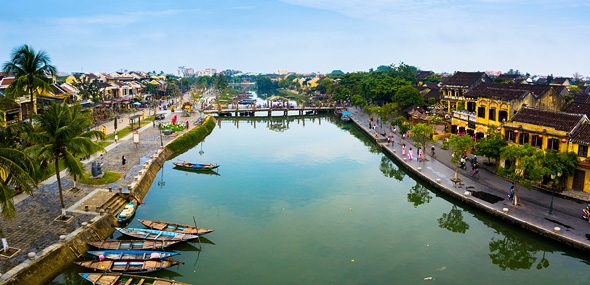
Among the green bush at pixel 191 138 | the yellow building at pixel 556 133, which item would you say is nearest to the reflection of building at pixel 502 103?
the yellow building at pixel 556 133

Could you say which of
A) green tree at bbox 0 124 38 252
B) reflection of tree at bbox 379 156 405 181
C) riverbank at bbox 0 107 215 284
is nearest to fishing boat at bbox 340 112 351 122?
reflection of tree at bbox 379 156 405 181

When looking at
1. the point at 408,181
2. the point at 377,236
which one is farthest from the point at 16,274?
Answer: the point at 408,181

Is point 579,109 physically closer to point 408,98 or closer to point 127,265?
point 408,98

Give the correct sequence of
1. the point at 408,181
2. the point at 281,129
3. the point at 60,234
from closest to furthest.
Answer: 1. the point at 60,234
2. the point at 408,181
3. the point at 281,129

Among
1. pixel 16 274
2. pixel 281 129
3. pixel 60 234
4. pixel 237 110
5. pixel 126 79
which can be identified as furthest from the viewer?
pixel 126 79

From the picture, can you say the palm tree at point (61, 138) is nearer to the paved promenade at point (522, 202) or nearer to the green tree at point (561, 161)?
the paved promenade at point (522, 202)

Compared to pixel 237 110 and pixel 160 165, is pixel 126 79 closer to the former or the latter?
pixel 237 110

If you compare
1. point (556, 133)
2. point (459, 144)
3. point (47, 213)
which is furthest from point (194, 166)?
point (556, 133)
